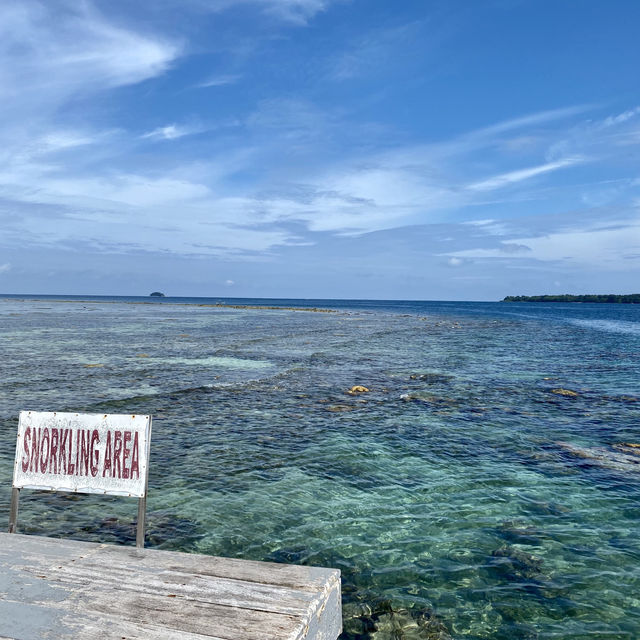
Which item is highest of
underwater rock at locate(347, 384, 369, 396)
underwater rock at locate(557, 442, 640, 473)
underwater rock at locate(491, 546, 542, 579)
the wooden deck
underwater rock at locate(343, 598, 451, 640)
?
the wooden deck

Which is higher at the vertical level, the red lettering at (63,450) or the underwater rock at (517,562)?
the red lettering at (63,450)

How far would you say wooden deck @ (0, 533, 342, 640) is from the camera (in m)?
4.33

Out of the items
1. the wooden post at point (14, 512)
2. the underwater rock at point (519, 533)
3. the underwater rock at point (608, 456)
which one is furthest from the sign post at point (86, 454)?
the underwater rock at point (608, 456)

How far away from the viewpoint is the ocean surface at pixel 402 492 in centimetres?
682

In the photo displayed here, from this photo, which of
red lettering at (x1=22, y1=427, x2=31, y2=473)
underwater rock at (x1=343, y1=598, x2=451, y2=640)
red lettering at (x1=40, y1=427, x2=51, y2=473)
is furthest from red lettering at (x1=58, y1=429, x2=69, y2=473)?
underwater rock at (x1=343, y1=598, x2=451, y2=640)

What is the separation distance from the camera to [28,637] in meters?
4.20

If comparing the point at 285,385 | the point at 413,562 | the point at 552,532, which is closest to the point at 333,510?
the point at 413,562

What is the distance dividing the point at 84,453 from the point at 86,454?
3cm

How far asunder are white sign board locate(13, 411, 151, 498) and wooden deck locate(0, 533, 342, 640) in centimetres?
73

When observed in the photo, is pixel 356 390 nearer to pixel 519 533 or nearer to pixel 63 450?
pixel 519 533

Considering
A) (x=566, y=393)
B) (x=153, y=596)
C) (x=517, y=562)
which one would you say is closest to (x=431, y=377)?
(x=566, y=393)

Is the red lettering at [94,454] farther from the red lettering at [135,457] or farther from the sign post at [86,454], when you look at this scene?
the red lettering at [135,457]

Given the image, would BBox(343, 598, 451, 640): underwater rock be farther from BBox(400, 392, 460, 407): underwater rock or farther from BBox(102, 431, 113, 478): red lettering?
BBox(400, 392, 460, 407): underwater rock

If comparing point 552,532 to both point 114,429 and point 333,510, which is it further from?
point 114,429
